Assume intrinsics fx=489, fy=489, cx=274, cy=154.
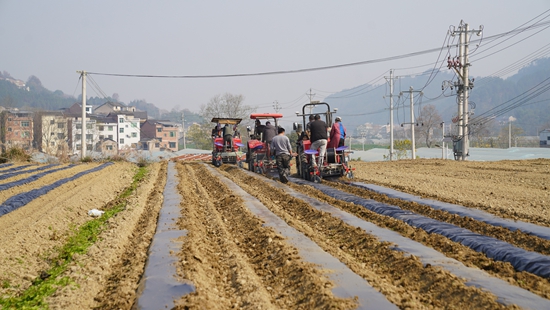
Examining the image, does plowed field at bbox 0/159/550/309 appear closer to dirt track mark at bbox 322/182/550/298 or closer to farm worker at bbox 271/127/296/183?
dirt track mark at bbox 322/182/550/298

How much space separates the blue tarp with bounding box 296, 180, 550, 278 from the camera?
480cm

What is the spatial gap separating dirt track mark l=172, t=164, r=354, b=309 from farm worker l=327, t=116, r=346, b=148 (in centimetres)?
510

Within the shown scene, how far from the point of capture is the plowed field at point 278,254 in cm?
417

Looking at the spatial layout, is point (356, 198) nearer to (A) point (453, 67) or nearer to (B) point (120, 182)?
(B) point (120, 182)

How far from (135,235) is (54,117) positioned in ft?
186

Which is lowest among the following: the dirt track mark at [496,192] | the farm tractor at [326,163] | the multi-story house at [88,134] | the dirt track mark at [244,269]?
the dirt track mark at [244,269]

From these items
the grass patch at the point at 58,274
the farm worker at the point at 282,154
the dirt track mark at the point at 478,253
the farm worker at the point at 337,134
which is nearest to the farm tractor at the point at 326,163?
the farm worker at the point at 337,134

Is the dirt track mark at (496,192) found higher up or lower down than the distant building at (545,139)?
lower down

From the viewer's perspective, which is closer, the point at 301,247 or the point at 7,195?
the point at 301,247

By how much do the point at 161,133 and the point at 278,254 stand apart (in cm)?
8553

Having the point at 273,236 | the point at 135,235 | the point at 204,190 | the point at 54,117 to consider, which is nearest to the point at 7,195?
the point at 204,190

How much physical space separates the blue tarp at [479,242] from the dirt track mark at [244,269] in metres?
2.04

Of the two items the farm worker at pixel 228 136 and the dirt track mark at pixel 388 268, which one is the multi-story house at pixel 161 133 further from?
the dirt track mark at pixel 388 268

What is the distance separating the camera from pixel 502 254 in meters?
5.24
